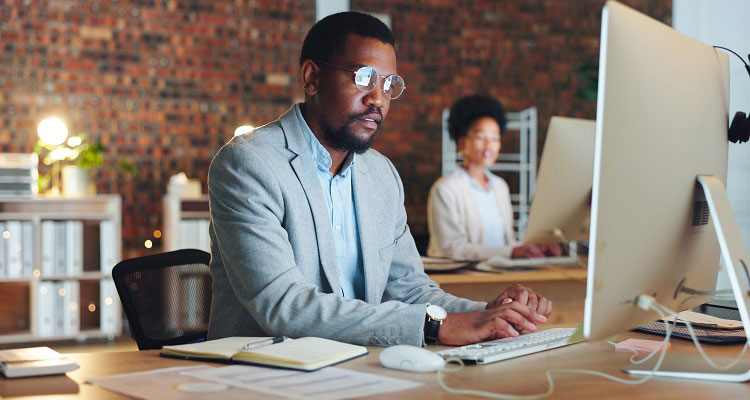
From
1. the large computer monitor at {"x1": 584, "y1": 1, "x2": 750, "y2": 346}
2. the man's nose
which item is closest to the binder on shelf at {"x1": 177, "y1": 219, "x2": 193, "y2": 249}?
the man's nose

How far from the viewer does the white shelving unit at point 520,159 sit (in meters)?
6.68

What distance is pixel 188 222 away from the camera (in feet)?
18.0

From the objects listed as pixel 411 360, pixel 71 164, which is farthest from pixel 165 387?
pixel 71 164

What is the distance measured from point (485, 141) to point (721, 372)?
10.8 ft

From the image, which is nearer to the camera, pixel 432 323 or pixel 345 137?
pixel 432 323

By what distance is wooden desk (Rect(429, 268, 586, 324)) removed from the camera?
294 centimetres

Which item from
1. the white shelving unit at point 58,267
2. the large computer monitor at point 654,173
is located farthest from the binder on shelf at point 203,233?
the large computer monitor at point 654,173

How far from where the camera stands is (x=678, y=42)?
126 centimetres

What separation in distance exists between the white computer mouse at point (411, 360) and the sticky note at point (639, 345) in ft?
1.48

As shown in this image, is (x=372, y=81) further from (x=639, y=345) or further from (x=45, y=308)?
(x=45, y=308)

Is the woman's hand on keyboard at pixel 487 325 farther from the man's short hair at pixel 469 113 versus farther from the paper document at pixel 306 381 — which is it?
the man's short hair at pixel 469 113

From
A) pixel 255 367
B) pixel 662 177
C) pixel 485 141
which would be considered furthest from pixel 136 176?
pixel 662 177

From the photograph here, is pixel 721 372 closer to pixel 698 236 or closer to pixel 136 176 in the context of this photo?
pixel 698 236

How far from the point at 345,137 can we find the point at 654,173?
37.8 inches
